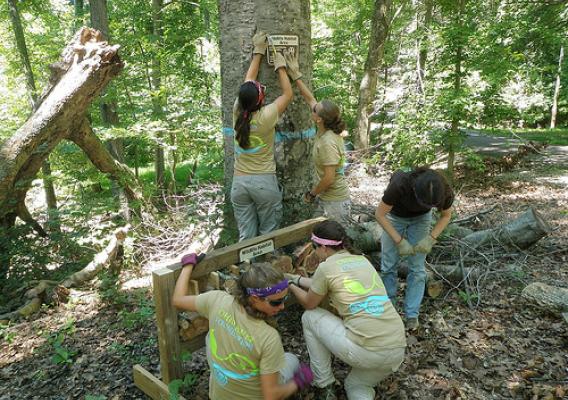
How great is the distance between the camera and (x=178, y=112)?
8.72 meters

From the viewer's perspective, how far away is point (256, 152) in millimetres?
3559

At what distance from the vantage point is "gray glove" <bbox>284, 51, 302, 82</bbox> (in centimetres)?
370

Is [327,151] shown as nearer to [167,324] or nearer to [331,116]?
[331,116]

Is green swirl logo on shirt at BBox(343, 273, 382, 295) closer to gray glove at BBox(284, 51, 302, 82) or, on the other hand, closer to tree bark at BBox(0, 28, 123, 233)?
gray glove at BBox(284, 51, 302, 82)

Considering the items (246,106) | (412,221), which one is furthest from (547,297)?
(246,106)

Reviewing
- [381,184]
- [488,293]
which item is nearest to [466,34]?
[381,184]

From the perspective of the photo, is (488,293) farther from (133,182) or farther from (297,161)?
(133,182)

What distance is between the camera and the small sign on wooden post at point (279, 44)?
3.64 m

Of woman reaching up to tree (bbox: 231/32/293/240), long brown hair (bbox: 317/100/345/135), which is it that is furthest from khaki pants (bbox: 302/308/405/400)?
long brown hair (bbox: 317/100/345/135)

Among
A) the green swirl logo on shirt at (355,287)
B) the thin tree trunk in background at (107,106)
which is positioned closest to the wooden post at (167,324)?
the green swirl logo on shirt at (355,287)

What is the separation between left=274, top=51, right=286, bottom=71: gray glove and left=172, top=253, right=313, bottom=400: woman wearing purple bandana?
1999 millimetres

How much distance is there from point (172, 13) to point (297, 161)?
8464 mm

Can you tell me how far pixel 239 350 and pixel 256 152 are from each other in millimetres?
1813

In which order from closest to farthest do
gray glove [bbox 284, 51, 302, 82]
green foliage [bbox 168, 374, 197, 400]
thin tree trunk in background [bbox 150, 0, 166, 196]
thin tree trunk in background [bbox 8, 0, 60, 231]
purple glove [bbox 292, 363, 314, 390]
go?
purple glove [bbox 292, 363, 314, 390]
green foliage [bbox 168, 374, 197, 400]
gray glove [bbox 284, 51, 302, 82]
thin tree trunk in background [bbox 150, 0, 166, 196]
thin tree trunk in background [bbox 8, 0, 60, 231]
